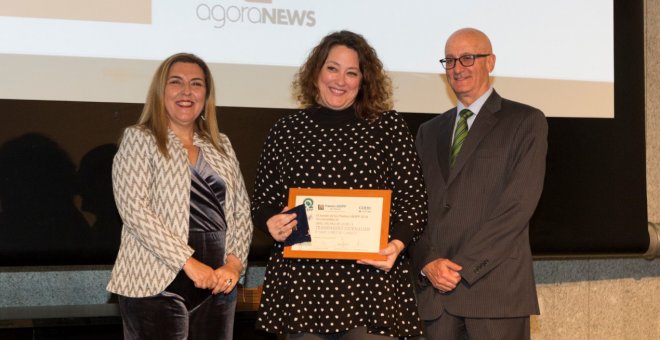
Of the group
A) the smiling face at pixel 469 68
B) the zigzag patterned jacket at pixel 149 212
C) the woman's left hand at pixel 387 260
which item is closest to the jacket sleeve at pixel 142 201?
the zigzag patterned jacket at pixel 149 212

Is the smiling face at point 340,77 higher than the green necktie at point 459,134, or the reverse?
the smiling face at point 340,77

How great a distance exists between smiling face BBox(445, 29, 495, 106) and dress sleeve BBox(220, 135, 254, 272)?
908 millimetres

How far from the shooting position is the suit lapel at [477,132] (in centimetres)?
298

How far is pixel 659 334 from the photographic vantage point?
511 cm

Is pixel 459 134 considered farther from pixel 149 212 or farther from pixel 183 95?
pixel 149 212

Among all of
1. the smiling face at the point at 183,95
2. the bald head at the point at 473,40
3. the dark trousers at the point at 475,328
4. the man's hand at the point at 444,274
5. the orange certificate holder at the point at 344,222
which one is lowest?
the dark trousers at the point at 475,328

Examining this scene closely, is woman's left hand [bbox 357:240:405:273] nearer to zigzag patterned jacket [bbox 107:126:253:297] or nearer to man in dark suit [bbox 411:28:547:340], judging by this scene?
man in dark suit [bbox 411:28:547:340]

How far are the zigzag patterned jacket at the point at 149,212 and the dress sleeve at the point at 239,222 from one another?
0.22 metres

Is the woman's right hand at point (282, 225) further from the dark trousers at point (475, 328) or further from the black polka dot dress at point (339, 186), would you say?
the dark trousers at point (475, 328)

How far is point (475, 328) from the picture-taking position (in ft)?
9.55

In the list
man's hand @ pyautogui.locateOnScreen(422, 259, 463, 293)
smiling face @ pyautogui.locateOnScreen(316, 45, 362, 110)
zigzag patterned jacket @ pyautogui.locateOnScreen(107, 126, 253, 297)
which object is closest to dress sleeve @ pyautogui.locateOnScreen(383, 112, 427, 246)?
smiling face @ pyautogui.locateOnScreen(316, 45, 362, 110)

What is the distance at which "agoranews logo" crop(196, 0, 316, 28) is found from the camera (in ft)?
12.2

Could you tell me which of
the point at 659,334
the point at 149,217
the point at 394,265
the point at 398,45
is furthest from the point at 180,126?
the point at 659,334

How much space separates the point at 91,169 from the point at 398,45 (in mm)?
1583
